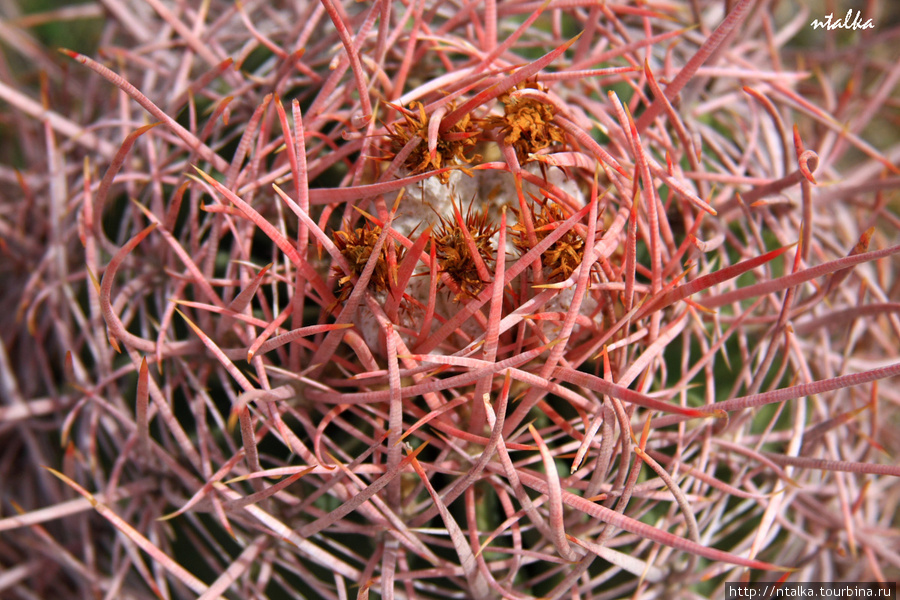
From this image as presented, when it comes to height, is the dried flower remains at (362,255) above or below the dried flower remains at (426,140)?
below

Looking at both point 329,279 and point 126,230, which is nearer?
point 329,279

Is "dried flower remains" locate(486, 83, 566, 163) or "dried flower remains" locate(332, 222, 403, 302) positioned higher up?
"dried flower remains" locate(486, 83, 566, 163)

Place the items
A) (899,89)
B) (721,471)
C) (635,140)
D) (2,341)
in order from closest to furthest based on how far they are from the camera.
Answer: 1. (635,140)
2. (721,471)
3. (2,341)
4. (899,89)

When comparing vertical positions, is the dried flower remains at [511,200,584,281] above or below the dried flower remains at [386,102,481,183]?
below

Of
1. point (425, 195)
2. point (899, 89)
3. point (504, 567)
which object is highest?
point (899, 89)

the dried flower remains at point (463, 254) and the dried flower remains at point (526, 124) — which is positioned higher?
the dried flower remains at point (526, 124)

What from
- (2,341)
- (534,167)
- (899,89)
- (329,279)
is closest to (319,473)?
(329,279)

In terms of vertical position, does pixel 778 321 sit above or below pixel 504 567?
above

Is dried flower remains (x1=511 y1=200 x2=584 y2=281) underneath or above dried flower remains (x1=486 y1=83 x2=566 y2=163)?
underneath

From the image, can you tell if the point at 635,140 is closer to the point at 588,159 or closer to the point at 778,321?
the point at 588,159

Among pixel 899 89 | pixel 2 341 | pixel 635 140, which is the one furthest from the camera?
pixel 899 89

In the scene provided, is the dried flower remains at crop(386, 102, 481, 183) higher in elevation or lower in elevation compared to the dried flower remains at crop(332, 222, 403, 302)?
higher
